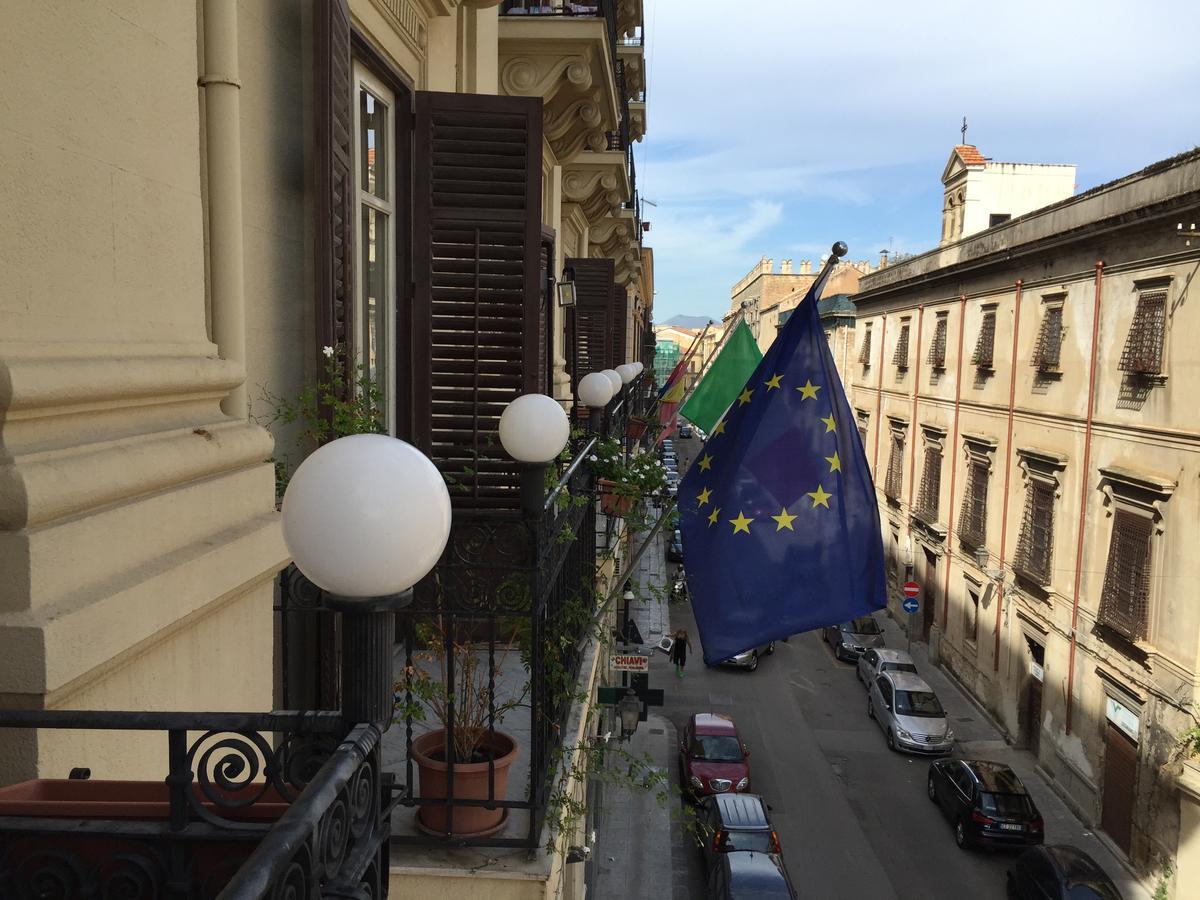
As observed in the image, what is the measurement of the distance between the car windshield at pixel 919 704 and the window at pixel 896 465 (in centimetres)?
1058

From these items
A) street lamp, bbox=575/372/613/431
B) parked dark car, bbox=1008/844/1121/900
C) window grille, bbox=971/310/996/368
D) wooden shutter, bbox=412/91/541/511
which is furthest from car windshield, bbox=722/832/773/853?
window grille, bbox=971/310/996/368

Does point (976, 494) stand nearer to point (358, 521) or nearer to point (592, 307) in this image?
point (592, 307)

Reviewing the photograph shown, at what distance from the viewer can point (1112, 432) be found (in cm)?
1681

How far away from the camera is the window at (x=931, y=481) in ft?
86.6

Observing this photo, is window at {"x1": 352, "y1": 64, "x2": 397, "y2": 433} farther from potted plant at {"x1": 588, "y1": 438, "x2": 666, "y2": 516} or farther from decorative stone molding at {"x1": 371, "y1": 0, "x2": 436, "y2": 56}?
potted plant at {"x1": 588, "y1": 438, "x2": 666, "y2": 516}

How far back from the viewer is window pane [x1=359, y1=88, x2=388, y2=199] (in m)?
6.21

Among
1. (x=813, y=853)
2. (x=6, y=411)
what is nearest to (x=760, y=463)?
(x=6, y=411)

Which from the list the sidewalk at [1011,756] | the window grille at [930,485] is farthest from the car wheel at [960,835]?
the window grille at [930,485]

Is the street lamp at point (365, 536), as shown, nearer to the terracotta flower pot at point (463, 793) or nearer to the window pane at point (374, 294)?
the terracotta flower pot at point (463, 793)

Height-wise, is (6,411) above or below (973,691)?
above

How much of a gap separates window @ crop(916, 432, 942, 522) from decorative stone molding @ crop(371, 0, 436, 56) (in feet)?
72.0

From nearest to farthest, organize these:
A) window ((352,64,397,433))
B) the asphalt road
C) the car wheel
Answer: window ((352,64,397,433)), the asphalt road, the car wheel

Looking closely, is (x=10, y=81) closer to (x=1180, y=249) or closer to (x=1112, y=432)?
Answer: (x=1180, y=249)

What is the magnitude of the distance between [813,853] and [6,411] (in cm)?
1517
